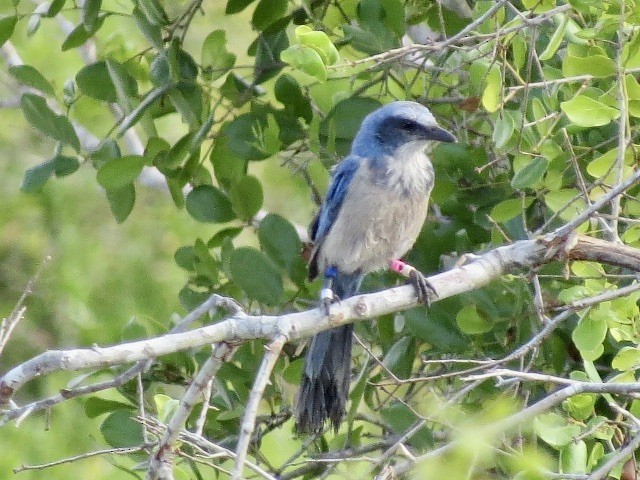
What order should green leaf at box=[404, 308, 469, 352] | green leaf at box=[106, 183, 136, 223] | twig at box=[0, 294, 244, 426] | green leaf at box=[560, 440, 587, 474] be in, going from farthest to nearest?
green leaf at box=[106, 183, 136, 223], green leaf at box=[404, 308, 469, 352], green leaf at box=[560, 440, 587, 474], twig at box=[0, 294, 244, 426]

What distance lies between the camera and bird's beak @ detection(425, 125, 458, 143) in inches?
139

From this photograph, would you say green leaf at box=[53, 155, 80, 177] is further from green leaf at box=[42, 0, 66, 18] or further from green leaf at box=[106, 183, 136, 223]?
green leaf at box=[42, 0, 66, 18]

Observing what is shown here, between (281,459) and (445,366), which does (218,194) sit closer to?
(445,366)

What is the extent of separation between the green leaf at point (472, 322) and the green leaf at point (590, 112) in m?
0.70

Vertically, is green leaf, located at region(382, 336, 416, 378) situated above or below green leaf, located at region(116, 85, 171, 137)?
below

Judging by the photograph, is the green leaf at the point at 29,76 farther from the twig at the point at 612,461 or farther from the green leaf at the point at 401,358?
the twig at the point at 612,461

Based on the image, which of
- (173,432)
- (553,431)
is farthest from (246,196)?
(553,431)

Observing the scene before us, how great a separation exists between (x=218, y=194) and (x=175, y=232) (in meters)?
3.74

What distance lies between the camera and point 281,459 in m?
5.56

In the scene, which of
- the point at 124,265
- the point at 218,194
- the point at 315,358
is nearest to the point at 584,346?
the point at 315,358

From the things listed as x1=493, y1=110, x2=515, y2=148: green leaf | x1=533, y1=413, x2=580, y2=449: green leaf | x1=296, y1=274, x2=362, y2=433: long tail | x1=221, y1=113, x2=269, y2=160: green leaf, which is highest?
x1=493, y1=110, x2=515, y2=148: green leaf

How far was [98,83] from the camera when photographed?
366 cm

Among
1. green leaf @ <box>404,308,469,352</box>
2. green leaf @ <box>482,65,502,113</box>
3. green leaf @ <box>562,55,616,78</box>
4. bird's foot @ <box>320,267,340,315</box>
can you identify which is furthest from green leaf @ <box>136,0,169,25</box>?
green leaf @ <box>562,55,616,78</box>

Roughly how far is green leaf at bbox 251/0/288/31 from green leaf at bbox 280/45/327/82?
2.96 feet
